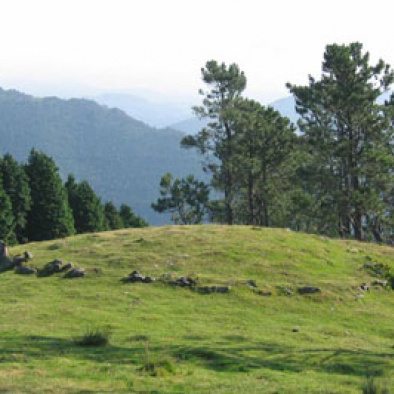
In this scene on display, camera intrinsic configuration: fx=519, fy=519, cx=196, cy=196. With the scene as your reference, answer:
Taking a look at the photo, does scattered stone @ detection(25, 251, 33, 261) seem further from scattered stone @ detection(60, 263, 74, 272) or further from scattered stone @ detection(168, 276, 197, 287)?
scattered stone @ detection(168, 276, 197, 287)

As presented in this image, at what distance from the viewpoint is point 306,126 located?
62.4 meters

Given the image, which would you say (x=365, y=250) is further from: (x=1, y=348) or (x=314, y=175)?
(x=1, y=348)

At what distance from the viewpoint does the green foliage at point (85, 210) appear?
82438 millimetres

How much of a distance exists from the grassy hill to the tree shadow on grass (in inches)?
2.5

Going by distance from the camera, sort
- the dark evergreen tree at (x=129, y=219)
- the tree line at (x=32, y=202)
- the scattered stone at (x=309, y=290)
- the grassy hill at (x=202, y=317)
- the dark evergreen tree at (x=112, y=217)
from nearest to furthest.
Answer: the grassy hill at (x=202, y=317) → the scattered stone at (x=309, y=290) → the tree line at (x=32, y=202) → the dark evergreen tree at (x=112, y=217) → the dark evergreen tree at (x=129, y=219)

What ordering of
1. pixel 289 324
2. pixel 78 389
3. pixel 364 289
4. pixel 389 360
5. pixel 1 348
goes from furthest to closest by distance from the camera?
pixel 364 289, pixel 289 324, pixel 389 360, pixel 1 348, pixel 78 389

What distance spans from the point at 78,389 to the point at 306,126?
175ft

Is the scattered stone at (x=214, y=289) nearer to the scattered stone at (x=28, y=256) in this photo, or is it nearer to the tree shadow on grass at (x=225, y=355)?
the tree shadow on grass at (x=225, y=355)

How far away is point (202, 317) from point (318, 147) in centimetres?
3816

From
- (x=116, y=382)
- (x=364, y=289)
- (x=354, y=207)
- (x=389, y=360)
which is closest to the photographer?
(x=116, y=382)

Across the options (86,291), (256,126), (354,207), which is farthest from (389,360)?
(256,126)

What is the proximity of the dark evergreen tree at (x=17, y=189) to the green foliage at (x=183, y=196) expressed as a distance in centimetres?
2614

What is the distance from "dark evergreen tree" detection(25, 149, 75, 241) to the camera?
231ft

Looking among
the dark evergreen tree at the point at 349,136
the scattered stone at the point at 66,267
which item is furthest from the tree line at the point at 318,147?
the scattered stone at the point at 66,267
